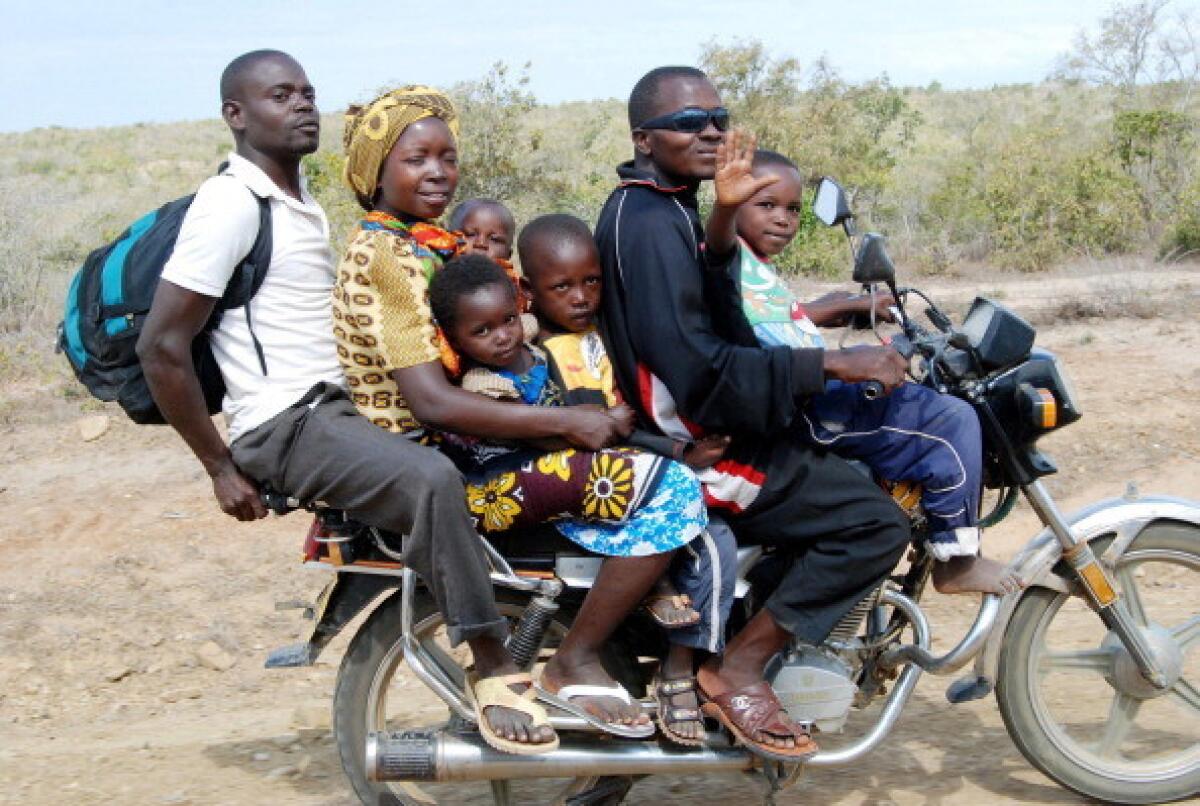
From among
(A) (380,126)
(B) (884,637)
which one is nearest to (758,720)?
(B) (884,637)

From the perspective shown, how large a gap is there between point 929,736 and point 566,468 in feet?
6.29

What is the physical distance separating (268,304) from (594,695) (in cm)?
134

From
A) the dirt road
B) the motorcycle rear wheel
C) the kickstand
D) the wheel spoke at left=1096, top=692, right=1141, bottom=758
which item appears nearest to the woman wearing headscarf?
the motorcycle rear wheel

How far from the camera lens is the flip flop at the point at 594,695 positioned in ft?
11.2

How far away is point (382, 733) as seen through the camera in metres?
3.50

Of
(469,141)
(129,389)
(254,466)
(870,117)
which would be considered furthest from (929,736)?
(870,117)

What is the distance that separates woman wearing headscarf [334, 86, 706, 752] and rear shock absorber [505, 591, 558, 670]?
2.7 inches

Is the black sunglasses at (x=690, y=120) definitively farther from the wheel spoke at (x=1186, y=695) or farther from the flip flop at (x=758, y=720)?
the wheel spoke at (x=1186, y=695)

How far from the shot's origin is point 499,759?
345cm

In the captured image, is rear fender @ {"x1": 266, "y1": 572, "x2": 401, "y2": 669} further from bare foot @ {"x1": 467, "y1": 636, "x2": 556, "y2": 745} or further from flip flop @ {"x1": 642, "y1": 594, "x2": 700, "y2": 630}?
flip flop @ {"x1": 642, "y1": 594, "x2": 700, "y2": 630}

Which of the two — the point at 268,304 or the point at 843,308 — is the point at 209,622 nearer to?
the point at 268,304

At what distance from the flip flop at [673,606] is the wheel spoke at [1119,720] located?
141cm

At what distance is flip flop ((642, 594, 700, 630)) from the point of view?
3430 mm

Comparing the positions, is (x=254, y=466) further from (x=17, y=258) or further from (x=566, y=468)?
(x=17, y=258)
